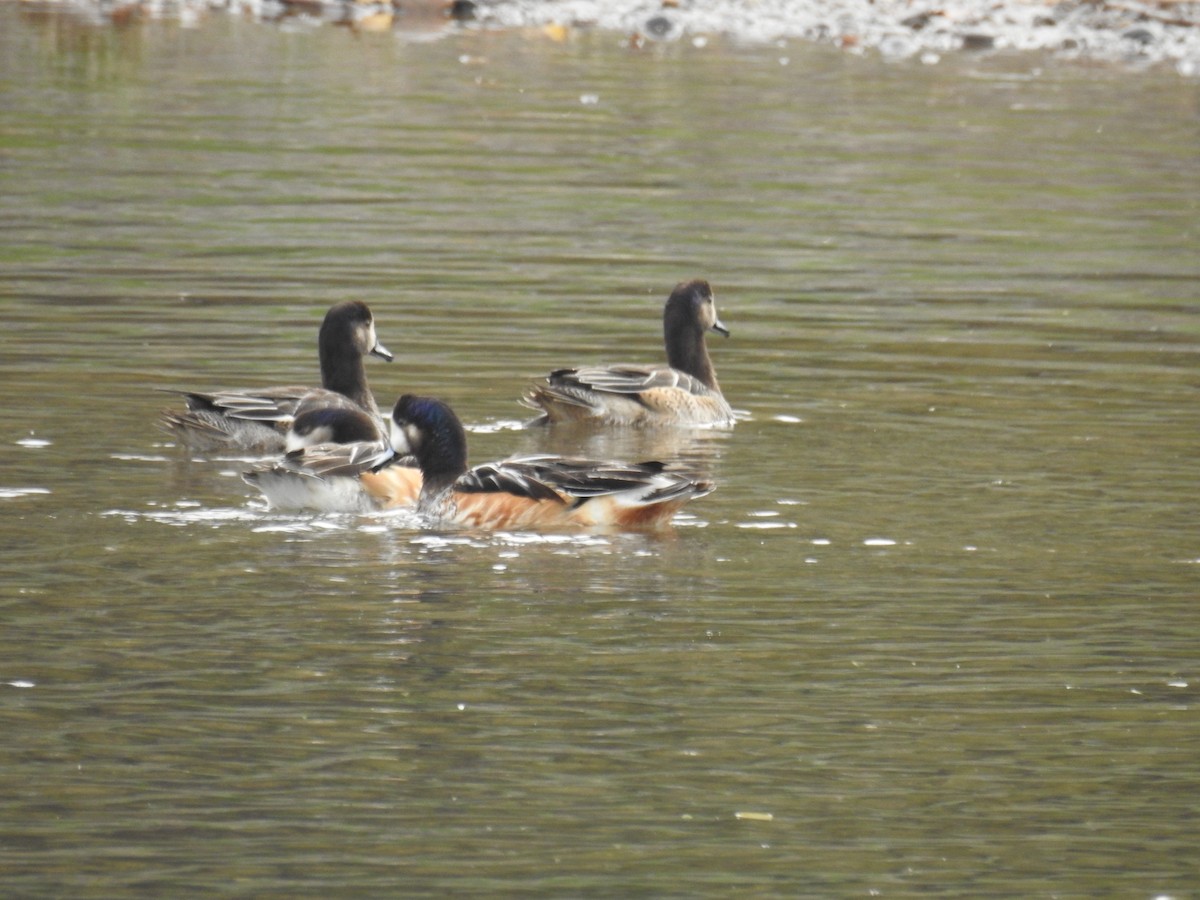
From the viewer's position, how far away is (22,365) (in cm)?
1398

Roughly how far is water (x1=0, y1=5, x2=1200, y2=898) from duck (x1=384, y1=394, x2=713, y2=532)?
19cm

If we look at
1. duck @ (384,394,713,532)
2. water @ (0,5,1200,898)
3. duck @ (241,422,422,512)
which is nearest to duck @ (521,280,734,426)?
water @ (0,5,1200,898)

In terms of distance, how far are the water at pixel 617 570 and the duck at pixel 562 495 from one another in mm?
192

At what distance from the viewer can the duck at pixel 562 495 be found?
10680 mm

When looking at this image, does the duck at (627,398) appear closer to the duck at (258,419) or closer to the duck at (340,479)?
the duck at (258,419)

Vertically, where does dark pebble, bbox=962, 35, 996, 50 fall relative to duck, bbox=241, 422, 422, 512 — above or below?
above

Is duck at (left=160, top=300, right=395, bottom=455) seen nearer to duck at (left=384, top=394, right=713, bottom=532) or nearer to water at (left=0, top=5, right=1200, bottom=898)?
water at (left=0, top=5, right=1200, bottom=898)

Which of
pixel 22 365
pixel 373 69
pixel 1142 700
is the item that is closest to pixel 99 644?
pixel 1142 700

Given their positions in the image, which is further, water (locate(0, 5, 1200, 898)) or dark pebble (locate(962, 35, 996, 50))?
dark pebble (locate(962, 35, 996, 50))

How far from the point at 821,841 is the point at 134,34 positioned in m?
31.9

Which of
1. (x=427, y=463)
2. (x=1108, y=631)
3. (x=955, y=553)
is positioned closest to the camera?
(x=1108, y=631)

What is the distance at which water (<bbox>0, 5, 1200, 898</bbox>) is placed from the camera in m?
6.85

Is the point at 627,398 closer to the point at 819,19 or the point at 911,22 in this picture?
the point at 911,22

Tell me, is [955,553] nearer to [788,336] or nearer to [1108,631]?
[1108,631]
